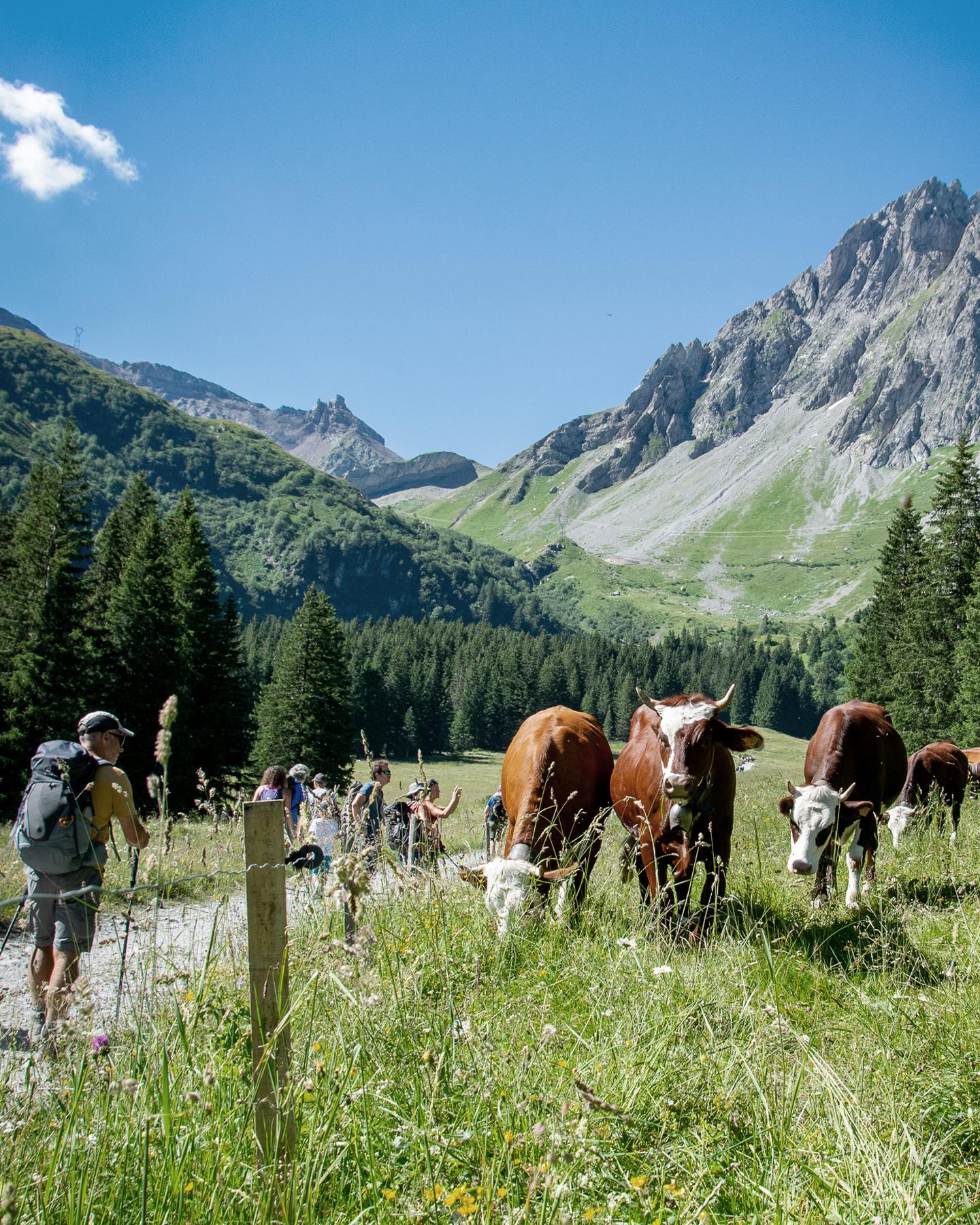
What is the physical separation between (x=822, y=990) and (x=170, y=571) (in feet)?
123

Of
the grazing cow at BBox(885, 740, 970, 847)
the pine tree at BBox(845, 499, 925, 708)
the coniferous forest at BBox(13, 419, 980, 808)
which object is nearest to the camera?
the grazing cow at BBox(885, 740, 970, 847)

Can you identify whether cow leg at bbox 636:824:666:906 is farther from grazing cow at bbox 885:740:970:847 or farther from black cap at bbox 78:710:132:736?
grazing cow at bbox 885:740:970:847

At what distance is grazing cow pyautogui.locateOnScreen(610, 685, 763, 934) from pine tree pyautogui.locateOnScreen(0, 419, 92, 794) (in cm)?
2704

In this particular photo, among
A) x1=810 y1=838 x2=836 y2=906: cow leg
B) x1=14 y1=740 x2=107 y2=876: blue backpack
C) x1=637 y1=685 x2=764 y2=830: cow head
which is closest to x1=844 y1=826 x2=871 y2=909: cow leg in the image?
x1=810 y1=838 x2=836 y2=906: cow leg

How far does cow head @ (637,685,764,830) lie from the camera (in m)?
6.31

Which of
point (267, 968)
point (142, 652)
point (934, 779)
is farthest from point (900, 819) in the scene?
point (142, 652)

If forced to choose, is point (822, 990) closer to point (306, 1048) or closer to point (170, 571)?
point (306, 1048)

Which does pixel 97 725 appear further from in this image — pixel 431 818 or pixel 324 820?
pixel 431 818

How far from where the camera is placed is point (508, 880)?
5.29 m

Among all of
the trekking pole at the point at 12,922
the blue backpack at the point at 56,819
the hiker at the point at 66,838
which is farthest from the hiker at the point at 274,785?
the trekking pole at the point at 12,922

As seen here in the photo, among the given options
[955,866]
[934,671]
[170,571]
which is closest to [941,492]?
[934,671]

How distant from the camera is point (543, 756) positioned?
751 centimetres

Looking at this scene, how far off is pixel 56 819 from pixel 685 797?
4746 millimetres

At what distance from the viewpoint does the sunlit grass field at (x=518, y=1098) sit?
2332 millimetres
